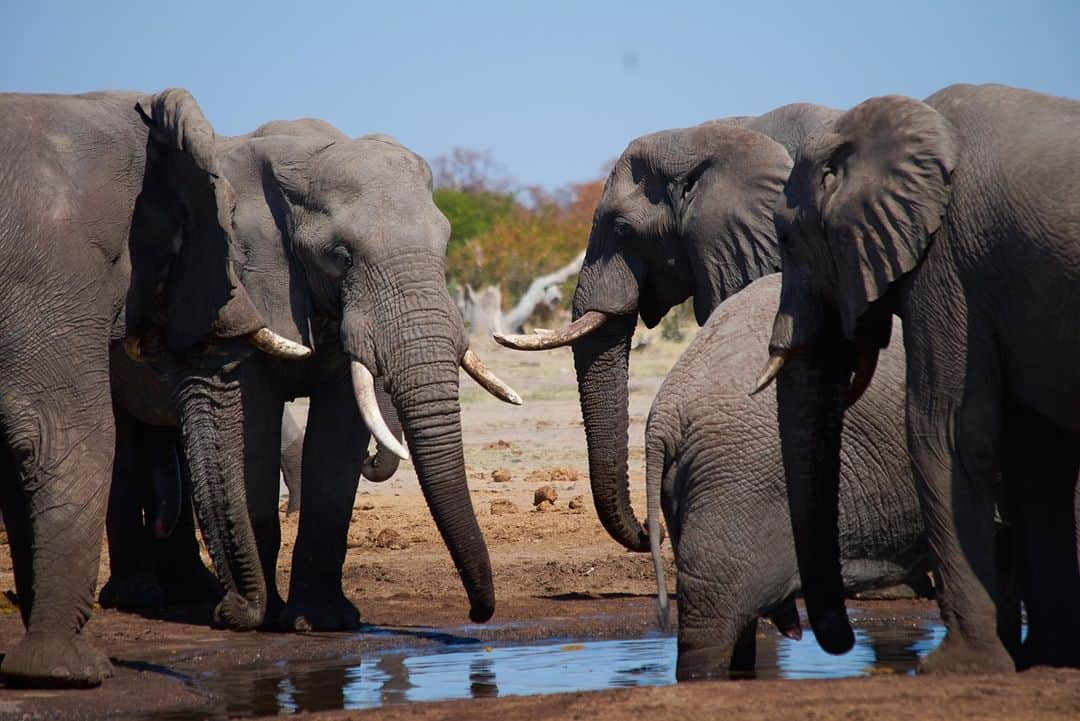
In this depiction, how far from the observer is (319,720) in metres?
4.55

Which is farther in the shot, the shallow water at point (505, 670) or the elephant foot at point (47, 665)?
the shallow water at point (505, 670)

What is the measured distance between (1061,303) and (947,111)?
61 cm

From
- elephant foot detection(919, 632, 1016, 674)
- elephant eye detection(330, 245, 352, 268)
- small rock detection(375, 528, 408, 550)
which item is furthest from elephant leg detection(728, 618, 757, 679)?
small rock detection(375, 528, 408, 550)

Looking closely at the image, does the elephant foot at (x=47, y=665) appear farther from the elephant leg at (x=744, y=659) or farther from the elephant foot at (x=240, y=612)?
the elephant leg at (x=744, y=659)

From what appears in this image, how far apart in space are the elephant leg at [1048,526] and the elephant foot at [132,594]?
12.2 feet

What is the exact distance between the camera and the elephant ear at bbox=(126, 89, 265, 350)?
5.57 meters

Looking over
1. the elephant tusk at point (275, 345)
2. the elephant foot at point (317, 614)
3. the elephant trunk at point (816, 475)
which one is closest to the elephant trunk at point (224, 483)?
the elephant foot at point (317, 614)

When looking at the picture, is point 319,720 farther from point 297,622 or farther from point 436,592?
point 436,592

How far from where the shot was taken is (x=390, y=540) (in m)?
9.00

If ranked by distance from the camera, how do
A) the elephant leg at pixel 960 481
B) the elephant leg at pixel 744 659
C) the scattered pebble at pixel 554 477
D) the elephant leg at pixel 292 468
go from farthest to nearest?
the scattered pebble at pixel 554 477 < the elephant leg at pixel 292 468 < the elephant leg at pixel 744 659 < the elephant leg at pixel 960 481

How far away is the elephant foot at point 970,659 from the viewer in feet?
14.6

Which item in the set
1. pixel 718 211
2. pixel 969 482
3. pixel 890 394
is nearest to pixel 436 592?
pixel 718 211

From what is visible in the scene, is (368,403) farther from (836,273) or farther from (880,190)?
(880,190)

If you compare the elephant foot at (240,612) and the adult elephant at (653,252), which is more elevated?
the adult elephant at (653,252)
